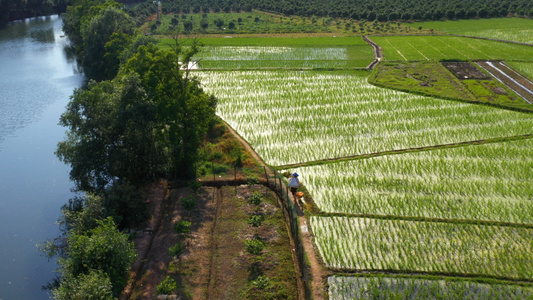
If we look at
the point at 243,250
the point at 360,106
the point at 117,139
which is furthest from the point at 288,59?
the point at 243,250

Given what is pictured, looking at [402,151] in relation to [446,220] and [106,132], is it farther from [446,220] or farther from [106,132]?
[106,132]

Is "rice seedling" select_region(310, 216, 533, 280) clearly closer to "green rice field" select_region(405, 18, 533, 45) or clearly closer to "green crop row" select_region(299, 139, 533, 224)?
"green crop row" select_region(299, 139, 533, 224)

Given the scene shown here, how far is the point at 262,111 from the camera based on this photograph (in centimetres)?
3878

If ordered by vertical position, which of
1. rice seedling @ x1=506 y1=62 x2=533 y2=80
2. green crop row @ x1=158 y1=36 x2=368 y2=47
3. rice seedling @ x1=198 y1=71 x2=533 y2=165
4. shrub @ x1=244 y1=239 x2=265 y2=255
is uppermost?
green crop row @ x1=158 y1=36 x2=368 y2=47

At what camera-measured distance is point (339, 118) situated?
1463 inches

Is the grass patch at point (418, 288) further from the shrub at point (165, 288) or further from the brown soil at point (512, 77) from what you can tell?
the brown soil at point (512, 77)

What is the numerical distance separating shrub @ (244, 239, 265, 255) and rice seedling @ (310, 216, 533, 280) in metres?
3.06

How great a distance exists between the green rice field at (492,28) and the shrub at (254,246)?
59.0 meters

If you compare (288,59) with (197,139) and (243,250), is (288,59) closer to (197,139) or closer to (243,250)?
(197,139)

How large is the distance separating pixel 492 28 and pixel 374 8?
21.9 meters

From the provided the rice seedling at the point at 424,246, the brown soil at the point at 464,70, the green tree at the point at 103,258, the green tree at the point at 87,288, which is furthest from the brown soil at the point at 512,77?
the green tree at the point at 87,288

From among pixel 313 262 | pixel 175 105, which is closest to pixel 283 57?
pixel 175 105

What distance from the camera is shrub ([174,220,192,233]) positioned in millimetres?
23047

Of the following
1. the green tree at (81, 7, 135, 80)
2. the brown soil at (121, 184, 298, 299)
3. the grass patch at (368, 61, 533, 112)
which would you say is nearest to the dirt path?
the brown soil at (121, 184, 298, 299)
